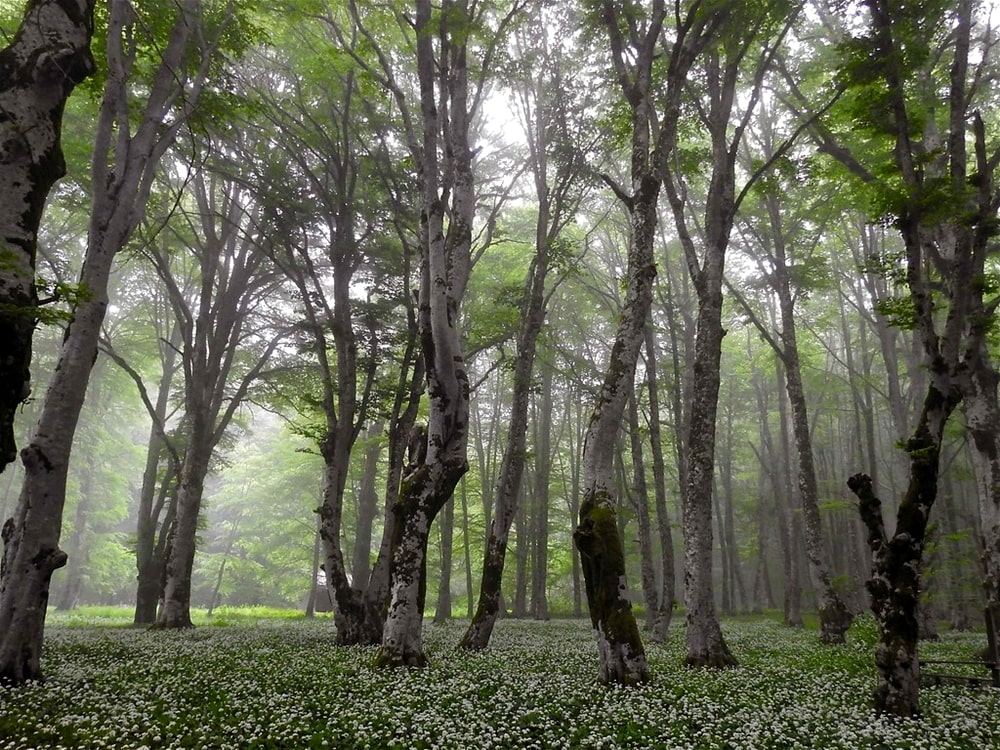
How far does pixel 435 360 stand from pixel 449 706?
6.26m

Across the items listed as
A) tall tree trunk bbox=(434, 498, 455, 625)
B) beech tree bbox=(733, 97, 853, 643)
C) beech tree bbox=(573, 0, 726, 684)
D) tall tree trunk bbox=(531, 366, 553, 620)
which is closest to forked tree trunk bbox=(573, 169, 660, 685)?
beech tree bbox=(573, 0, 726, 684)

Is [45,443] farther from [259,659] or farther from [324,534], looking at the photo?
[324,534]

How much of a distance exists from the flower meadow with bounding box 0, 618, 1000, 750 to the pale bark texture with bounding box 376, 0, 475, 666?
3.70 ft

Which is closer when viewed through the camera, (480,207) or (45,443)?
(45,443)

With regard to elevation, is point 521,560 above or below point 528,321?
below

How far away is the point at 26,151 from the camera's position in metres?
5.13

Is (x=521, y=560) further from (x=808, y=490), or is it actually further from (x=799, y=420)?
(x=799, y=420)

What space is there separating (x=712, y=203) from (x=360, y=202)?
1089cm

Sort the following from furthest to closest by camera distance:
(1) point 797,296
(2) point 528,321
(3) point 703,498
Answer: (1) point 797,296
(2) point 528,321
(3) point 703,498

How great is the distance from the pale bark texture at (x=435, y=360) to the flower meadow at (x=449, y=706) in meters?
1.13

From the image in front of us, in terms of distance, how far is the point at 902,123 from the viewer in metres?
9.84

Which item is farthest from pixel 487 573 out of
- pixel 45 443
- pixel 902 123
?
pixel 902 123

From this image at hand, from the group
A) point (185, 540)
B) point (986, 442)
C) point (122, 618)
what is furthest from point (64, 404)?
point (122, 618)

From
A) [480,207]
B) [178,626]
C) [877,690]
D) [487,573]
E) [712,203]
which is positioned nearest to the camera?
[877,690]
